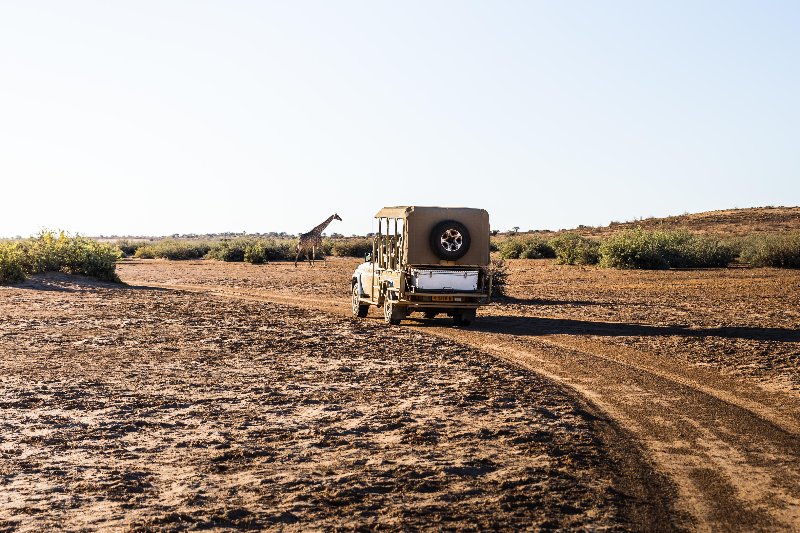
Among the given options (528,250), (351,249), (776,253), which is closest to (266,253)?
(351,249)

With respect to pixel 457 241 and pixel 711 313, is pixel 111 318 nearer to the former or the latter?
pixel 457 241

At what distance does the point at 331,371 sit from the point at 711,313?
12.8 m

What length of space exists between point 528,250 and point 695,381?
41267 mm

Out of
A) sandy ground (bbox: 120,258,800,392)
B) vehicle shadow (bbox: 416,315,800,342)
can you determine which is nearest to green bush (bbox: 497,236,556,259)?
sandy ground (bbox: 120,258,800,392)

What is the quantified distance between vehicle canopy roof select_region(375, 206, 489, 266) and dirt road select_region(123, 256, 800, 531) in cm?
155

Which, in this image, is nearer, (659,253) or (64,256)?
(64,256)

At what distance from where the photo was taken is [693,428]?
9703 mm

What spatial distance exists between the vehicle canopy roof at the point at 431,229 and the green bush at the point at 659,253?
23.2m

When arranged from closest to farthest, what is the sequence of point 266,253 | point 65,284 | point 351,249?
point 65,284, point 266,253, point 351,249

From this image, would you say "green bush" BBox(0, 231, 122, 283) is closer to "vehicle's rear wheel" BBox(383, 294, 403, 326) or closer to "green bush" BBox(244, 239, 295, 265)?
"vehicle's rear wheel" BBox(383, 294, 403, 326)

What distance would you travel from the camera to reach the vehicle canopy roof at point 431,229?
19.9m

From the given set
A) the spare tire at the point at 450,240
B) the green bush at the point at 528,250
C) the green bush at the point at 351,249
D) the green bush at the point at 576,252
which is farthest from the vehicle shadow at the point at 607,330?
the green bush at the point at 351,249

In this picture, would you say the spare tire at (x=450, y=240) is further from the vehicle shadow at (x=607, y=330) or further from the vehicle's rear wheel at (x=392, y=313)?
the vehicle shadow at (x=607, y=330)

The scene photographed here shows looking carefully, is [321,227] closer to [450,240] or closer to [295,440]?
[450,240]
